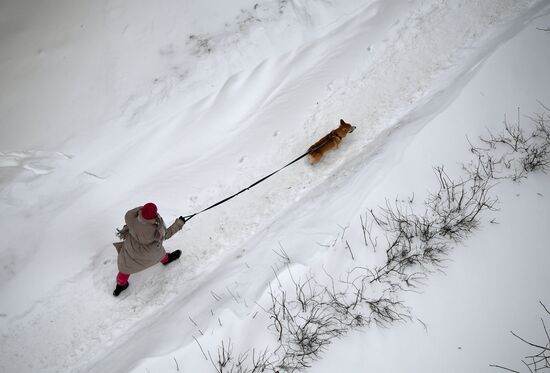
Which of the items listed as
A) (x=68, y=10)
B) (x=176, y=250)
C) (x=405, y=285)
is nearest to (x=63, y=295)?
(x=176, y=250)

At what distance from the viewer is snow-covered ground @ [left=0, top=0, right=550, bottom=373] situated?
3.18 m

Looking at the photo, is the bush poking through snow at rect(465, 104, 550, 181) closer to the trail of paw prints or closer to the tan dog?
the tan dog

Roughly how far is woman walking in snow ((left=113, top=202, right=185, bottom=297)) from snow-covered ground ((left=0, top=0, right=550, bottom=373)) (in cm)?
71

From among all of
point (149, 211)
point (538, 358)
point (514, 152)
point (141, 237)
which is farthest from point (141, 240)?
point (514, 152)

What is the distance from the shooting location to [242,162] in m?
4.97

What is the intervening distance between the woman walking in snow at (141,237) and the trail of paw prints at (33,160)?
2.06 m

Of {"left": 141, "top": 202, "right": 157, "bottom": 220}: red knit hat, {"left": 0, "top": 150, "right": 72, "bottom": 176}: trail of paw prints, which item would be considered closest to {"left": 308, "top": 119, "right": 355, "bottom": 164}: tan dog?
{"left": 141, "top": 202, "right": 157, "bottom": 220}: red knit hat

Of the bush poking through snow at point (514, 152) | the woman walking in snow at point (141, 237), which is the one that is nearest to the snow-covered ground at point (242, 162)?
the bush poking through snow at point (514, 152)

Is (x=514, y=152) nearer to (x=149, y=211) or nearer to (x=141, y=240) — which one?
(x=149, y=211)

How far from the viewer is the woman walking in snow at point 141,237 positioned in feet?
10.7

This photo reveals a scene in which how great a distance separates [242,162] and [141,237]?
6.84ft

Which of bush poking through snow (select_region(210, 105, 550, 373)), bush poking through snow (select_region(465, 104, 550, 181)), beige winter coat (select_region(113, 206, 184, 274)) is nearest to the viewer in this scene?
bush poking through snow (select_region(210, 105, 550, 373))

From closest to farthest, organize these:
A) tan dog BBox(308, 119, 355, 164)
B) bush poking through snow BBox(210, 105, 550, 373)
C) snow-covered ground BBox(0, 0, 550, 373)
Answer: bush poking through snow BBox(210, 105, 550, 373), snow-covered ground BBox(0, 0, 550, 373), tan dog BBox(308, 119, 355, 164)

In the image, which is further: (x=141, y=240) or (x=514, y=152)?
(x=514, y=152)
